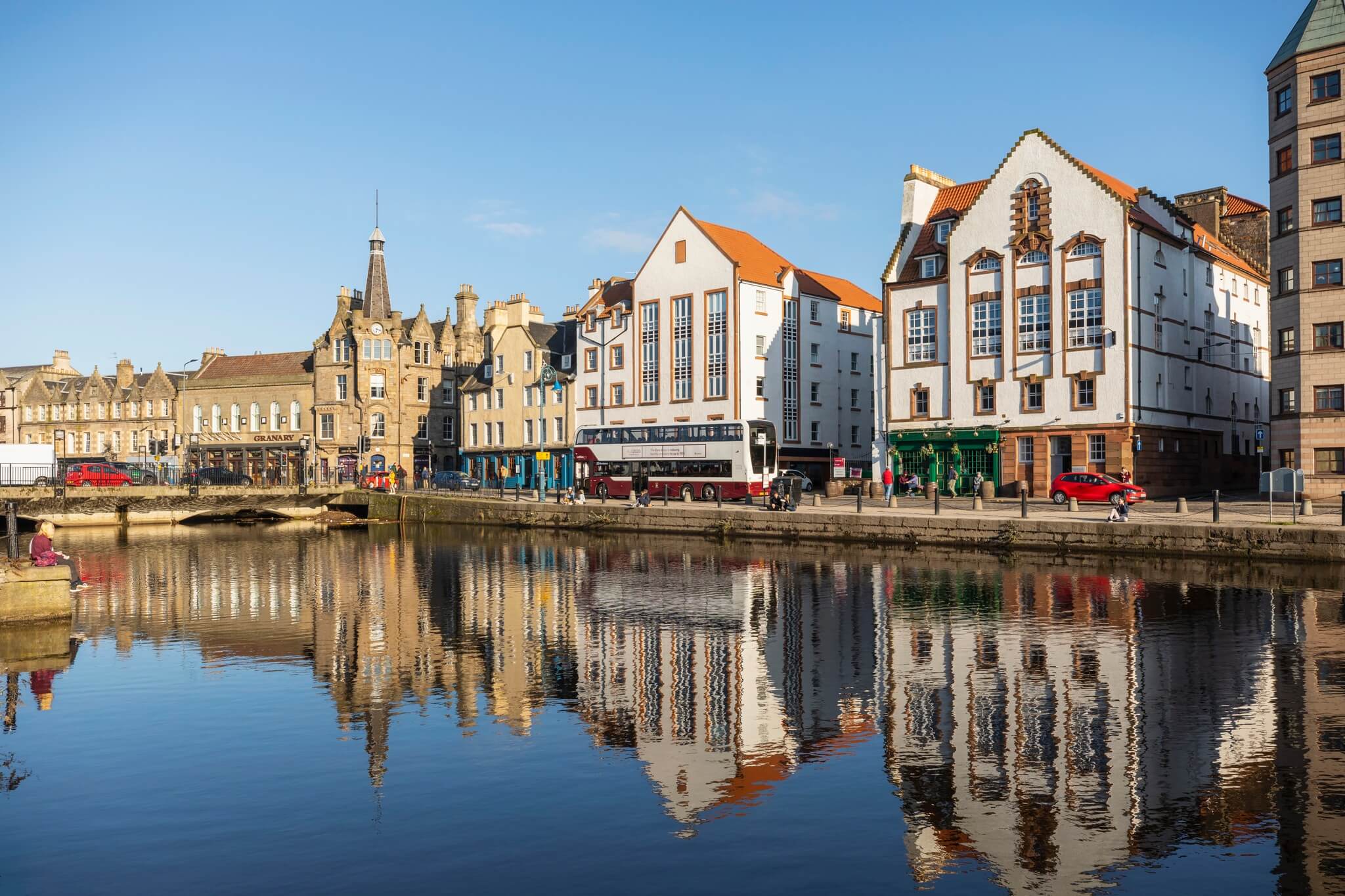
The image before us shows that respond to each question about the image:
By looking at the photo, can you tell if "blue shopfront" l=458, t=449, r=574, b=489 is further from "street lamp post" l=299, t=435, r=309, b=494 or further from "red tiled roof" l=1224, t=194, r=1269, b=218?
"red tiled roof" l=1224, t=194, r=1269, b=218

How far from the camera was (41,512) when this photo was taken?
62.5 metres

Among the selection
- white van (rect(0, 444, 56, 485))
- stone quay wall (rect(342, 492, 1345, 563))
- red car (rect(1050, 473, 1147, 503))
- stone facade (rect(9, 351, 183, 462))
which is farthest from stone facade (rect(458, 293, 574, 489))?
red car (rect(1050, 473, 1147, 503))

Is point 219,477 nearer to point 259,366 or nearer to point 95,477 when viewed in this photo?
point 95,477

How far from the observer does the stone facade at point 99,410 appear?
100312mm

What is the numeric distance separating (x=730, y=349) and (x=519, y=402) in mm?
22206

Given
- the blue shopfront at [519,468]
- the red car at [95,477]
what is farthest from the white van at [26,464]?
the blue shopfront at [519,468]

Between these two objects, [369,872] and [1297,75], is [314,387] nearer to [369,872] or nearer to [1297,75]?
[1297,75]

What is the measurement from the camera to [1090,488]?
156ft

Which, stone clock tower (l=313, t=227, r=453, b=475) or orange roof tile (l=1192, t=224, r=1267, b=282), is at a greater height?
orange roof tile (l=1192, t=224, r=1267, b=282)

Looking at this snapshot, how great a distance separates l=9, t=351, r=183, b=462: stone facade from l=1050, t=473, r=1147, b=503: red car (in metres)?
81.2

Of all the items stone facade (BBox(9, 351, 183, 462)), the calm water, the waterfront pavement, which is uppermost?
stone facade (BBox(9, 351, 183, 462))

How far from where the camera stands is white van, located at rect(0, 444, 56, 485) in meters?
72.1

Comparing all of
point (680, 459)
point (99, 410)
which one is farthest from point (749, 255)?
point (99, 410)

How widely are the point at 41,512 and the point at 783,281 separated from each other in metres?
48.0
